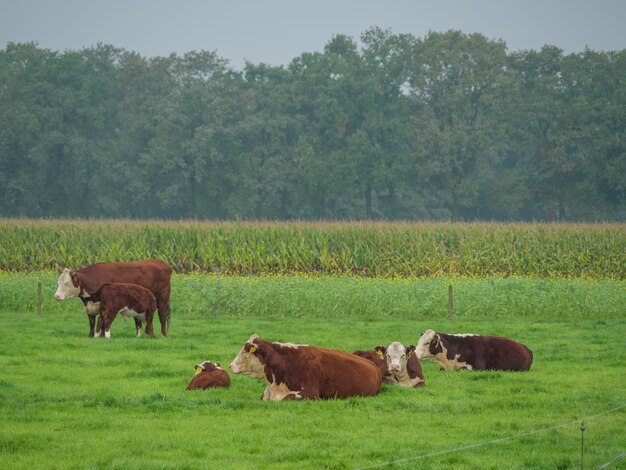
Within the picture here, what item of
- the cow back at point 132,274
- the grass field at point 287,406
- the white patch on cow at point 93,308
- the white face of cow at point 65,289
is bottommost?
the grass field at point 287,406

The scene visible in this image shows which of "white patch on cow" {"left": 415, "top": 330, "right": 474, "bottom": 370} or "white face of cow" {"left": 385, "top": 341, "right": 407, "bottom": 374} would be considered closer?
"white face of cow" {"left": 385, "top": 341, "right": 407, "bottom": 374}

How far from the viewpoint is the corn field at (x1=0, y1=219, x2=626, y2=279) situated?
4116 centimetres

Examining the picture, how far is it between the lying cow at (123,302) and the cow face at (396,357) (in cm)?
736

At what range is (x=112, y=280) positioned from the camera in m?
23.5

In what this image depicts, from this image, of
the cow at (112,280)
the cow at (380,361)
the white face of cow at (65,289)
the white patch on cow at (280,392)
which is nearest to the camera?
the white patch on cow at (280,392)

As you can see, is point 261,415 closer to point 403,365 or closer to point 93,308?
point 403,365

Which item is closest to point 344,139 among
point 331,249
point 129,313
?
point 331,249

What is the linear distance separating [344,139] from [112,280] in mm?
69239

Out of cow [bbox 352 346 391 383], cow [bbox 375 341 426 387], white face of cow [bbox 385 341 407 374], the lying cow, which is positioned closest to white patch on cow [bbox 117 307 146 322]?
the lying cow

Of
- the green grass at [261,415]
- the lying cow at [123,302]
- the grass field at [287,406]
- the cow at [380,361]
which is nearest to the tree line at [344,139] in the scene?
the grass field at [287,406]

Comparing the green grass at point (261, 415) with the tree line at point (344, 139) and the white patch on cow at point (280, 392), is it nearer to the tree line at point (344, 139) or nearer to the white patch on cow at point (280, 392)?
the white patch on cow at point (280, 392)

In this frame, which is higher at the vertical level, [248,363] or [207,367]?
[248,363]

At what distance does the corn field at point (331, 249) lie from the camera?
4116 centimetres

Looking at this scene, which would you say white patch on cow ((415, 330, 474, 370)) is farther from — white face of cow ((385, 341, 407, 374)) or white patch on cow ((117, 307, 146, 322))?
white patch on cow ((117, 307, 146, 322))
